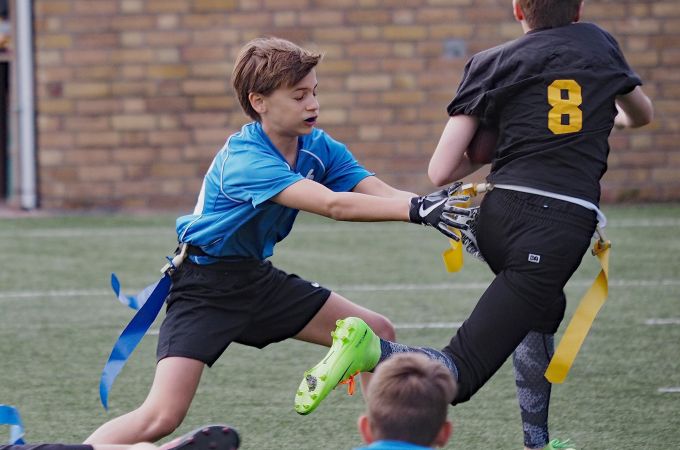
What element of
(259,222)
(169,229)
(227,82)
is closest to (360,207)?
(259,222)

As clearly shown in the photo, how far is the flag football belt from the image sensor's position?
3885 mm

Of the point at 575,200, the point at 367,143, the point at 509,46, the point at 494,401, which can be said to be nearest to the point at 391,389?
the point at 575,200

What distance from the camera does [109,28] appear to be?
12.3m

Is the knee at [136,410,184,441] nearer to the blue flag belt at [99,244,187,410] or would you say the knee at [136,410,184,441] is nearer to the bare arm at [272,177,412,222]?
the blue flag belt at [99,244,187,410]

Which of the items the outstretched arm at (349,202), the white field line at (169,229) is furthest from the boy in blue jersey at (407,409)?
the white field line at (169,229)

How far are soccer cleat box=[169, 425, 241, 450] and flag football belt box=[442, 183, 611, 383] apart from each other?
3.16ft

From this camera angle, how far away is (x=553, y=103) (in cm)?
383

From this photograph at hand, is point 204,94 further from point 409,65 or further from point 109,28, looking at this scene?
point 409,65

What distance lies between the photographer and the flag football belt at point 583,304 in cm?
388

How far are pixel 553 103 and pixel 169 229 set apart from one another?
7.50m

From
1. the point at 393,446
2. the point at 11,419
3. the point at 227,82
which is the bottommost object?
the point at 227,82

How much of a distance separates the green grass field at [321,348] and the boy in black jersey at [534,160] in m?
1.05

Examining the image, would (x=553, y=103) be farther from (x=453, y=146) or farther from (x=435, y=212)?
(x=435, y=212)

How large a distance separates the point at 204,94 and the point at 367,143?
1.69 m
